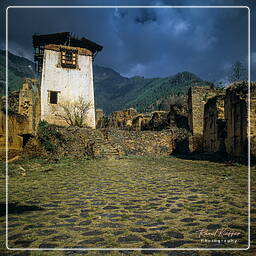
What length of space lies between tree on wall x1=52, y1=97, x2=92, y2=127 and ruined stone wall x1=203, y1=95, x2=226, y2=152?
13.0 meters

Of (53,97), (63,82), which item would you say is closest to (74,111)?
(53,97)

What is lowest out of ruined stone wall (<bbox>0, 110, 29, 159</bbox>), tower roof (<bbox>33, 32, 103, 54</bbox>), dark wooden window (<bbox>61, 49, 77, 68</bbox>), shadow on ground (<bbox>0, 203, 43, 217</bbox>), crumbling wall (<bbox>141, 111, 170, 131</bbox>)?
shadow on ground (<bbox>0, 203, 43, 217</bbox>)

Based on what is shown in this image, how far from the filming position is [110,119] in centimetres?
3456

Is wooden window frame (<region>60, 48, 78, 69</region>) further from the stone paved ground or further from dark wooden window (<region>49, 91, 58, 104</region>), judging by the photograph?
the stone paved ground

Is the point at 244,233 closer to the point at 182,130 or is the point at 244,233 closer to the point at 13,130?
the point at 13,130

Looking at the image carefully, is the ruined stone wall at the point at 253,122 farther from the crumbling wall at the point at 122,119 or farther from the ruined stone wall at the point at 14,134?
the crumbling wall at the point at 122,119

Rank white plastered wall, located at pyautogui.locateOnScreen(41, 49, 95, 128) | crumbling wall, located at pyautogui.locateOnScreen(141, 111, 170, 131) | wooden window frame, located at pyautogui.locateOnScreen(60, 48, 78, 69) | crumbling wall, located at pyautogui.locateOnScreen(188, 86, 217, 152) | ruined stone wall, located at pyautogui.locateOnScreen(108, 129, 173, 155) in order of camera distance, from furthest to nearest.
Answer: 1. wooden window frame, located at pyautogui.locateOnScreen(60, 48, 78, 69)
2. crumbling wall, located at pyautogui.locateOnScreen(141, 111, 170, 131)
3. white plastered wall, located at pyautogui.locateOnScreen(41, 49, 95, 128)
4. ruined stone wall, located at pyautogui.locateOnScreen(108, 129, 173, 155)
5. crumbling wall, located at pyautogui.locateOnScreen(188, 86, 217, 152)

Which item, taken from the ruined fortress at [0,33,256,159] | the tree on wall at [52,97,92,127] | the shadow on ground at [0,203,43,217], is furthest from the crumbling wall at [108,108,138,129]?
the shadow on ground at [0,203,43,217]

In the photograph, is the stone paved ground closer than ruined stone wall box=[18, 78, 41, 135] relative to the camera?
Yes

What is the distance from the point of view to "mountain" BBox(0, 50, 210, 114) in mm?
33594

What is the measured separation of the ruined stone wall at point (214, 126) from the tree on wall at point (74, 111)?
1298 centimetres

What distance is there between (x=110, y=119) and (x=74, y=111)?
35.7 ft

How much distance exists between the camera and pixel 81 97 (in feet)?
82.0

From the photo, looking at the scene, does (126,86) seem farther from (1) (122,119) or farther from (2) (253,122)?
(2) (253,122)
